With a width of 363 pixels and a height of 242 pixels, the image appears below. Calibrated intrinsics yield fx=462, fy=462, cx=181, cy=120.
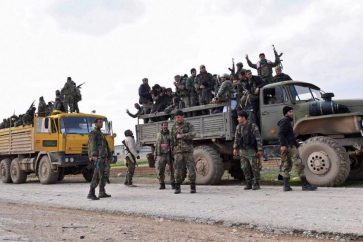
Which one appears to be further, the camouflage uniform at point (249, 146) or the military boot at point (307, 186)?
the camouflage uniform at point (249, 146)

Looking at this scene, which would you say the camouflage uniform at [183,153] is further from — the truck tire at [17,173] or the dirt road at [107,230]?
the truck tire at [17,173]

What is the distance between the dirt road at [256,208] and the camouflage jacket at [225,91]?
286 centimetres

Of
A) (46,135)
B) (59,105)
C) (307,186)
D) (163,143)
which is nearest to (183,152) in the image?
(163,143)

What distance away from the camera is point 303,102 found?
37.0ft

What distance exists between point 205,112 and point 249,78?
1.71 metres

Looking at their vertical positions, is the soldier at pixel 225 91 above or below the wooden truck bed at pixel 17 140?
above

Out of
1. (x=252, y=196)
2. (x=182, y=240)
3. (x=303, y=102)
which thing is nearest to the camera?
(x=182, y=240)

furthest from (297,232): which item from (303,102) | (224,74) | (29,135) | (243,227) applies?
(29,135)

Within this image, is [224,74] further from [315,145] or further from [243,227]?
[243,227]

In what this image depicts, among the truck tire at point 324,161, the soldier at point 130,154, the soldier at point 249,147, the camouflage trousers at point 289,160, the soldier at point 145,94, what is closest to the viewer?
A: the camouflage trousers at point 289,160

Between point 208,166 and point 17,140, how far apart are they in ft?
31.7

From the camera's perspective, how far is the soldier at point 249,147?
10133 millimetres

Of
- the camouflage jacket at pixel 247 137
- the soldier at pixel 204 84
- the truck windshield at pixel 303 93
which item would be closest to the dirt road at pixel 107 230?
the camouflage jacket at pixel 247 137

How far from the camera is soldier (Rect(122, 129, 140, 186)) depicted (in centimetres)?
1331
